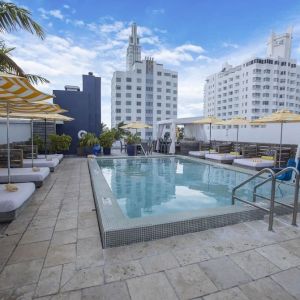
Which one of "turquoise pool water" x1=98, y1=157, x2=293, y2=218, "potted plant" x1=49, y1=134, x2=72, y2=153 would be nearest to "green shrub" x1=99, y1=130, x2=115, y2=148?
"potted plant" x1=49, y1=134, x2=72, y2=153

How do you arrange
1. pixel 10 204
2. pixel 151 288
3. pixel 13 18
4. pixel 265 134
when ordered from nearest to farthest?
1. pixel 151 288
2. pixel 10 204
3. pixel 13 18
4. pixel 265 134

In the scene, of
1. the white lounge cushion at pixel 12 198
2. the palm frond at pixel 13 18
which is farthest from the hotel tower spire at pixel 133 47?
the white lounge cushion at pixel 12 198

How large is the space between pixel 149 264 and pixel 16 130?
1109cm

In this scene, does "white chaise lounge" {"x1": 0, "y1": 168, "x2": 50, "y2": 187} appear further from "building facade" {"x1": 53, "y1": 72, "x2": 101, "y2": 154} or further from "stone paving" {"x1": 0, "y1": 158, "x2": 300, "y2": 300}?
"building facade" {"x1": 53, "y1": 72, "x2": 101, "y2": 154}

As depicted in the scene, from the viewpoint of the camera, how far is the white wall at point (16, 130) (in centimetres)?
970

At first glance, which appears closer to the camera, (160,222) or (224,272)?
(224,272)

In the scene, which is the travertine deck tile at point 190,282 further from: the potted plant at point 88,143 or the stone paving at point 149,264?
the potted plant at point 88,143

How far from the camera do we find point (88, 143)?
12828 mm

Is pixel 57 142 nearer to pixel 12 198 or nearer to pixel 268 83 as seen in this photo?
pixel 12 198

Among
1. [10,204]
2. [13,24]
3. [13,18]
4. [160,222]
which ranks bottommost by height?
[160,222]

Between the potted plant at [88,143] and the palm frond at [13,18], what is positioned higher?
the palm frond at [13,18]

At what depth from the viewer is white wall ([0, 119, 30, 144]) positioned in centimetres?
970

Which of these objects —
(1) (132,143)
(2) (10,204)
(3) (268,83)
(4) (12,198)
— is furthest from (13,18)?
(3) (268,83)

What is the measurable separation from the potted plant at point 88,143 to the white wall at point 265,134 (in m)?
8.75
